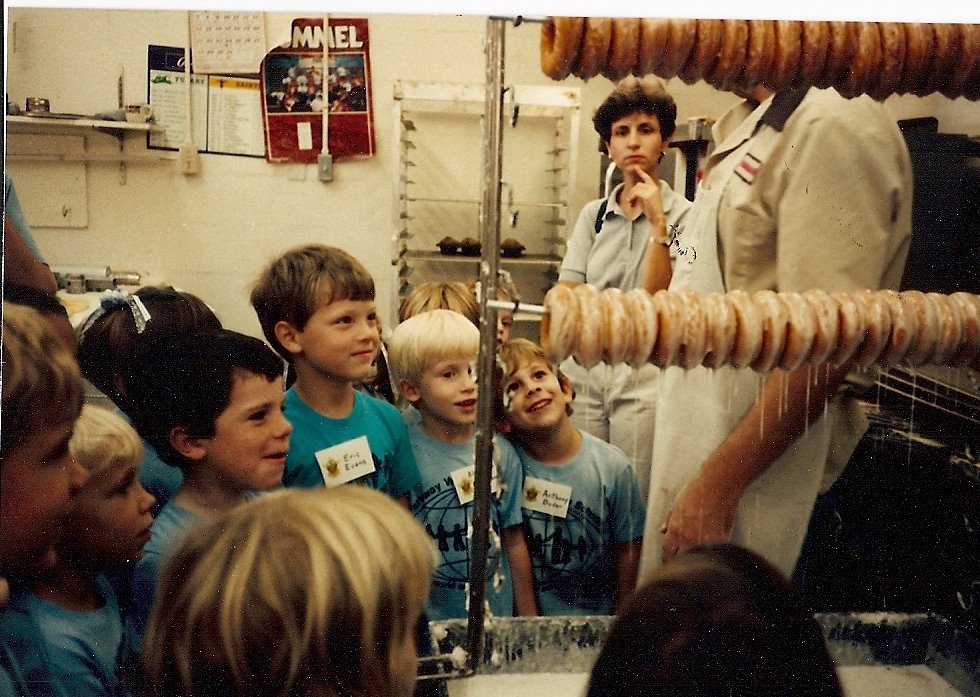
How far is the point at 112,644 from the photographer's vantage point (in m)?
0.82

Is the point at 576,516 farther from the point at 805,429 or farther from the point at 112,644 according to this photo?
the point at 112,644

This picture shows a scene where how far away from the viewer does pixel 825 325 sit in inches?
26.0

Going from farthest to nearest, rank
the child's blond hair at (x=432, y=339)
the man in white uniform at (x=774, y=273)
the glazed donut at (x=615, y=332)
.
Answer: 1. the child's blond hair at (x=432, y=339)
2. the man in white uniform at (x=774, y=273)
3. the glazed donut at (x=615, y=332)

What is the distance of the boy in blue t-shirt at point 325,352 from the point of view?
88cm

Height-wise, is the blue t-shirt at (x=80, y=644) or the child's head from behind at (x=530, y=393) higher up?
the child's head from behind at (x=530, y=393)

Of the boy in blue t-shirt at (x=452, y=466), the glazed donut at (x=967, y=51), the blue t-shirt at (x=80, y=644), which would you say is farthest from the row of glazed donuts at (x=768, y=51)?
the blue t-shirt at (x=80, y=644)

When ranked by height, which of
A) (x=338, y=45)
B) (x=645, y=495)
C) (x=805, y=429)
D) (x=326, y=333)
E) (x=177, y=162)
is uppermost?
(x=338, y=45)

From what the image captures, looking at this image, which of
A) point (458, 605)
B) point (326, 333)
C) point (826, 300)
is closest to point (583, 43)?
point (826, 300)

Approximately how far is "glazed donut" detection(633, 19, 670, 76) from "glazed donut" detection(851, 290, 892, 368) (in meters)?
0.28

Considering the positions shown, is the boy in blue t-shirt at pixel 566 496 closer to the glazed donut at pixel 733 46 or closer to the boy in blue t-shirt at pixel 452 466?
the boy in blue t-shirt at pixel 452 466

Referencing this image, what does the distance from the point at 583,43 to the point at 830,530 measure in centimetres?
66

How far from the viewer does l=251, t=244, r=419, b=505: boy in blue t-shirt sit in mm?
879

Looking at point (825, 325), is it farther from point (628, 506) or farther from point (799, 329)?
point (628, 506)

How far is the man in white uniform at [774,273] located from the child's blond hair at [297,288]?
1.33 feet
